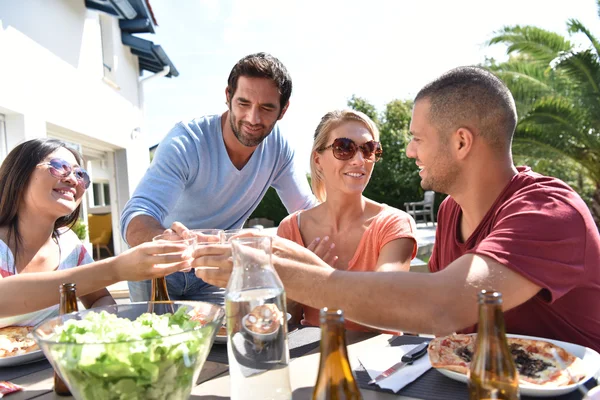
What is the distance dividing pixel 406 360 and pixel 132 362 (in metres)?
0.89

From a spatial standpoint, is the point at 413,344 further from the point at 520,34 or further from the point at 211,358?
the point at 520,34

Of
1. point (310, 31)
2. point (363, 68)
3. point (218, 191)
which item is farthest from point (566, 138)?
point (363, 68)

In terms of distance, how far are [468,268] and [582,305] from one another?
1.88 feet

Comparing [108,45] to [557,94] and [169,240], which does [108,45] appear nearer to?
[557,94]

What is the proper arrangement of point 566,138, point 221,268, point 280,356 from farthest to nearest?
point 566,138 → point 221,268 → point 280,356

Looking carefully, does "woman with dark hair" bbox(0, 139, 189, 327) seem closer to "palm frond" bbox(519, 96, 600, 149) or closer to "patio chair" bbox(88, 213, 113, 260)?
"patio chair" bbox(88, 213, 113, 260)

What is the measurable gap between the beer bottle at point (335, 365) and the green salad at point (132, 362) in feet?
1.01

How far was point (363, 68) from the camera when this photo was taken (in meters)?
29.4

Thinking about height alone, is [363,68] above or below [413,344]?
above

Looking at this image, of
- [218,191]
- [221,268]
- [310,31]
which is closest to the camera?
[221,268]

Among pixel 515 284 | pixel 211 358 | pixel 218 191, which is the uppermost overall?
pixel 218 191

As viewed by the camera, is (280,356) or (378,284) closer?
(280,356)

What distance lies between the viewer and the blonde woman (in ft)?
8.87

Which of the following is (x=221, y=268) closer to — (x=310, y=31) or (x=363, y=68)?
(x=310, y=31)
